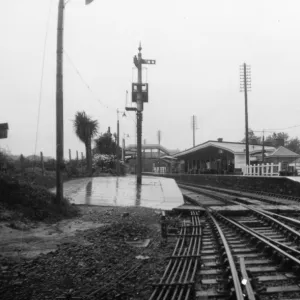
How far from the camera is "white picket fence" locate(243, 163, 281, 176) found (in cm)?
2508

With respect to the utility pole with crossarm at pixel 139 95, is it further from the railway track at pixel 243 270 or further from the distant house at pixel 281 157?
the distant house at pixel 281 157

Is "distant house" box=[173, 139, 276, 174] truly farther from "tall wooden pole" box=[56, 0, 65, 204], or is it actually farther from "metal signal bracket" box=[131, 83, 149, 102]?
"tall wooden pole" box=[56, 0, 65, 204]

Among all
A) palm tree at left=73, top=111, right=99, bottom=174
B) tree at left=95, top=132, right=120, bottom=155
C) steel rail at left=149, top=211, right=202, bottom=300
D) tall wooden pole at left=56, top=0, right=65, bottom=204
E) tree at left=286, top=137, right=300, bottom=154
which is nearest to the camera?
steel rail at left=149, top=211, right=202, bottom=300

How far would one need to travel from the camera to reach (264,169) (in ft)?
88.3

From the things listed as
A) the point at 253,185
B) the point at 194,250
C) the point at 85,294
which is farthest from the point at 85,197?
the point at 253,185

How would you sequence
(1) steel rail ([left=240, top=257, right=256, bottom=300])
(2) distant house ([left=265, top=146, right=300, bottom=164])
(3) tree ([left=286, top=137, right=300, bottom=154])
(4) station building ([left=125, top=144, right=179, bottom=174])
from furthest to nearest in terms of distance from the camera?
(3) tree ([left=286, top=137, right=300, bottom=154]) → (4) station building ([left=125, top=144, right=179, bottom=174]) → (2) distant house ([left=265, top=146, right=300, bottom=164]) → (1) steel rail ([left=240, top=257, right=256, bottom=300])

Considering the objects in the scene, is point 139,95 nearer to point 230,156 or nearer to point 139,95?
point 139,95

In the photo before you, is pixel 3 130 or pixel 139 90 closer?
pixel 3 130

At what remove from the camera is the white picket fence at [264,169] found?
2508 cm

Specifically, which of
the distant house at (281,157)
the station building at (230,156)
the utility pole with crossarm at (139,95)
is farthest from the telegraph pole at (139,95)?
the distant house at (281,157)

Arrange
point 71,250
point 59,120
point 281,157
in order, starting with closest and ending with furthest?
point 71,250 → point 59,120 → point 281,157

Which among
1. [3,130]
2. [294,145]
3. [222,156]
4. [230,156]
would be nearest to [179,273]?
[3,130]

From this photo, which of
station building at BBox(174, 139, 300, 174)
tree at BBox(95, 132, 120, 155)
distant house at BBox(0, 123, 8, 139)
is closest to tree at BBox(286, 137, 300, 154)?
station building at BBox(174, 139, 300, 174)

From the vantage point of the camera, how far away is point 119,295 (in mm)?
4156
